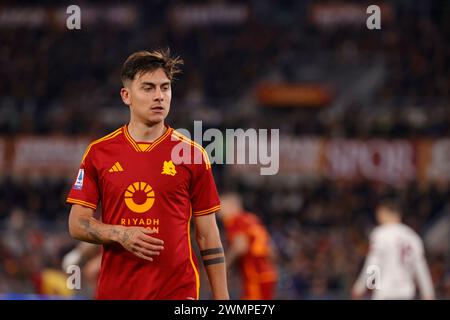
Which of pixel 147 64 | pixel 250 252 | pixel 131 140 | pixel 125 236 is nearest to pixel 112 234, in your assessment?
pixel 125 236

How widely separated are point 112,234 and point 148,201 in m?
0.25

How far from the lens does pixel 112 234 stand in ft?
14.9

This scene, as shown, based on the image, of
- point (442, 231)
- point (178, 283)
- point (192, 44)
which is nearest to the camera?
point (178, 283)

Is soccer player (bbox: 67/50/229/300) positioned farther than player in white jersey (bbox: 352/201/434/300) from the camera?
No

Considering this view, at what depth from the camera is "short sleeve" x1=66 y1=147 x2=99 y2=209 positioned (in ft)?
15.5

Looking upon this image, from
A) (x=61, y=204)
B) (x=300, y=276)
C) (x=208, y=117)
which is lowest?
(x=300, y=276)

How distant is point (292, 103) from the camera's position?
24.2 m

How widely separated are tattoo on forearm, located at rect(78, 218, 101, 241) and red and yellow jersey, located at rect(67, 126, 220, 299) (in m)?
0.09

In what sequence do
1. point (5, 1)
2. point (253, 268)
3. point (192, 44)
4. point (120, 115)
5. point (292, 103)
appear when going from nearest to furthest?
1. point (253, 268)
2. point (120, 115)
3. point (292, 103)
4. point (192, 44)
5. point (5, 1)

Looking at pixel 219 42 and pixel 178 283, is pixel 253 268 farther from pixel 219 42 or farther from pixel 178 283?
pixel 219 42

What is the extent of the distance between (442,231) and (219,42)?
1160cm

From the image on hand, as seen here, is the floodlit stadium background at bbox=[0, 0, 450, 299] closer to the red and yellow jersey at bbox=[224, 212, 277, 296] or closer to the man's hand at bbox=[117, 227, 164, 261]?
the red and yellow jersey at bbox=[224, 212, 277, 296]

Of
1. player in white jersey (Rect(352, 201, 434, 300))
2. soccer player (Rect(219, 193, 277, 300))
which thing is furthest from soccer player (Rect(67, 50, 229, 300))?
player in white jersey (Rect(352, 201, 434, 300))

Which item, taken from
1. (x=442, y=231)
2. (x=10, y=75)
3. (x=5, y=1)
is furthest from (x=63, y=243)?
(x=5, y=1)
